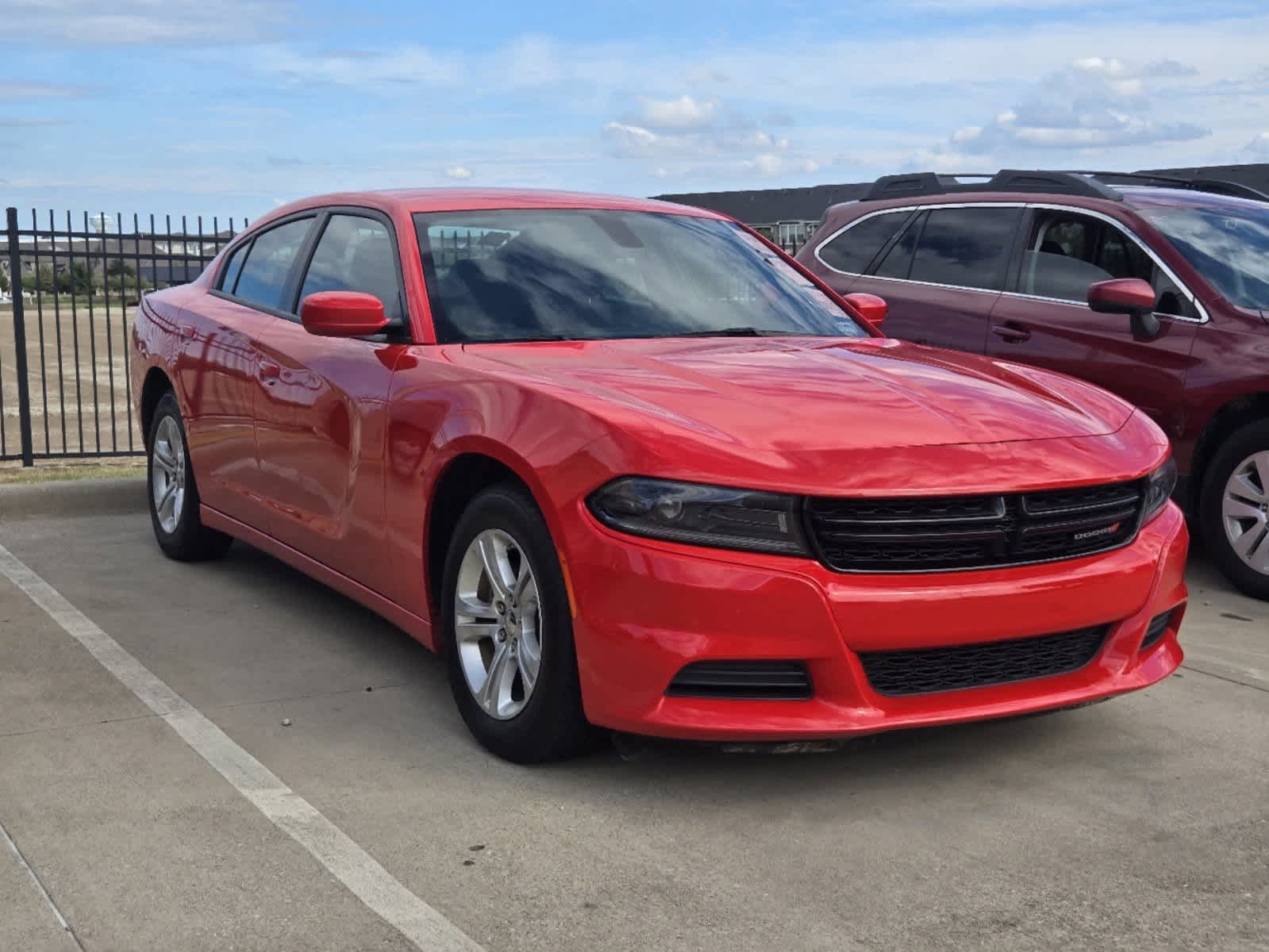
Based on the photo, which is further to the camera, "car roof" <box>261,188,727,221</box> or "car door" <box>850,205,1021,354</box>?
"car door" <box>850,205,1021,354</box>

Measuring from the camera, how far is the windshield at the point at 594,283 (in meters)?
4.88

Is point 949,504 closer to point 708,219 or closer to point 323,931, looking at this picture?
point 323,931

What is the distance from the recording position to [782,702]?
3.72 m

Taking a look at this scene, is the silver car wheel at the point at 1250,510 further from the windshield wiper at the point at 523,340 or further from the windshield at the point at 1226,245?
the windshield wiper at the point at 523,340

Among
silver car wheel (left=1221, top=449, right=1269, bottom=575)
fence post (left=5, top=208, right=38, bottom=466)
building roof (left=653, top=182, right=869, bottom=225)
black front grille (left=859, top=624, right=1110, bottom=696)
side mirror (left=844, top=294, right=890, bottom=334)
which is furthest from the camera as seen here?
building roof (left=653, top=182, right=869, bottom=225)

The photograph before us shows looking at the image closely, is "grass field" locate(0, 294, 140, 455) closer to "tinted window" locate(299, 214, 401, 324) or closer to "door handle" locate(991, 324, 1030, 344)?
"tinted window" locate(299, 214, 401, 324)

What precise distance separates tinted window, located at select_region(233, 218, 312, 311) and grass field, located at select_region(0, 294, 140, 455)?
2.11m

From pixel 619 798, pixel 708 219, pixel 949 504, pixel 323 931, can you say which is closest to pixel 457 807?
pixel 619 798

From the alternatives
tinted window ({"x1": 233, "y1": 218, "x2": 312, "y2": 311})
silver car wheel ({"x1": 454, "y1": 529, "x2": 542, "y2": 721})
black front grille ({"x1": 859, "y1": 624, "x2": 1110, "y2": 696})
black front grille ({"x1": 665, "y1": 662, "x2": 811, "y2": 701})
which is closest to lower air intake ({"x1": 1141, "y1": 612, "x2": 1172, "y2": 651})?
black front grille ({"x1": 859, "y1": 624, "x2": 1110, "y2": 696})

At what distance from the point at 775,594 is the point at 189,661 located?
101 inches

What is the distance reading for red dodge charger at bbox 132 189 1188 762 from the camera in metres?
3.67

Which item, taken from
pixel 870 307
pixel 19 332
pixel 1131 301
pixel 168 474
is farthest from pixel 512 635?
pixel 19 332

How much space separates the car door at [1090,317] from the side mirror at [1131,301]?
0.05 m

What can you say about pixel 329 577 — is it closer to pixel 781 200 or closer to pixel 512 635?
pixel 512 635
